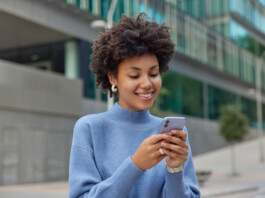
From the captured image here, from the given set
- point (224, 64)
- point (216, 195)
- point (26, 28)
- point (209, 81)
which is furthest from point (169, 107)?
point (216, 195)

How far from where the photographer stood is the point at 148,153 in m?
1.66

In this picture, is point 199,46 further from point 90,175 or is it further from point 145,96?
point 90,175

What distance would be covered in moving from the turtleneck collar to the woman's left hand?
1.10 feet

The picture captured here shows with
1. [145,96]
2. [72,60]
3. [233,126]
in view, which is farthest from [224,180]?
[145,96]

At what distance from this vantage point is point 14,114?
1828 cm

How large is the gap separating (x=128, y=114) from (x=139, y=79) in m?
0.18

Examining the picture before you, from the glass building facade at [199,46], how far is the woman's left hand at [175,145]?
808 inches

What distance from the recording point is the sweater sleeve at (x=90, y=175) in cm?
171

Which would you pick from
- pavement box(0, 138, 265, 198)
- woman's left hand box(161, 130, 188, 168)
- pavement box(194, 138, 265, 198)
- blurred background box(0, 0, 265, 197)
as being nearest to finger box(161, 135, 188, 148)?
woman's left hand box(161, 130, 188, 168)

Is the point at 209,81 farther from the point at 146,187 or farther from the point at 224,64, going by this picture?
the point at 146,187

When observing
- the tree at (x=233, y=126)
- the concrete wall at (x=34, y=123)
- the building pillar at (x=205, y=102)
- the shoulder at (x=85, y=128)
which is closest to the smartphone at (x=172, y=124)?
the shoulder at (x=85, y=128)

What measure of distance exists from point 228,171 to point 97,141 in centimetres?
2537

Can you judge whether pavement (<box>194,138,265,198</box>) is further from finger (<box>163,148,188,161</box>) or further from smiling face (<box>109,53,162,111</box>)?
finger (<box>163,148,188,161</box>)

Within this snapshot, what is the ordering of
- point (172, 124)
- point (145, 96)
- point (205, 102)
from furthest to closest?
point (205, 102), point (145, 96), point (172, 124)
